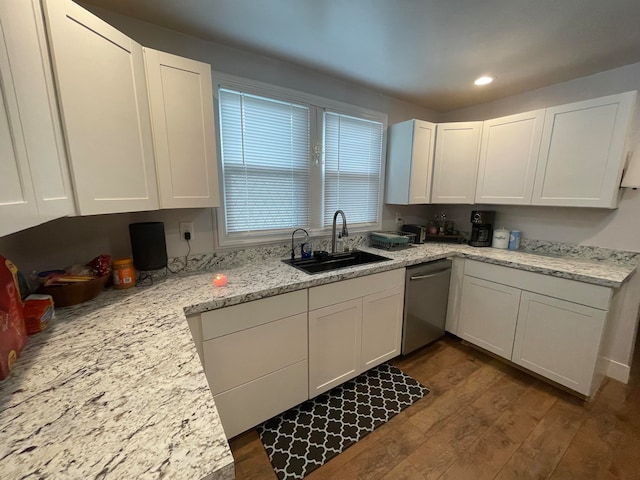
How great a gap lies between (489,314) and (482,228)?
0.85 metres

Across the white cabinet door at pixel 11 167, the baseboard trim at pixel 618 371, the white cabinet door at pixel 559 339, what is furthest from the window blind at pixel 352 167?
the baseboard trim at pixel 618 371

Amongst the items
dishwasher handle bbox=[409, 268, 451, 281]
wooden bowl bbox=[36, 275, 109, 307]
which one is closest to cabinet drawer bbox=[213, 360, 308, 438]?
wooden bowl bbox=[36, 275, 109, 307]

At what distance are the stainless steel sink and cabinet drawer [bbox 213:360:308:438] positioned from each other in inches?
27.3

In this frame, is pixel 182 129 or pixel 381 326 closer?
pixel 182 129

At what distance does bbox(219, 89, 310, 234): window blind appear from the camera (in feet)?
5.91

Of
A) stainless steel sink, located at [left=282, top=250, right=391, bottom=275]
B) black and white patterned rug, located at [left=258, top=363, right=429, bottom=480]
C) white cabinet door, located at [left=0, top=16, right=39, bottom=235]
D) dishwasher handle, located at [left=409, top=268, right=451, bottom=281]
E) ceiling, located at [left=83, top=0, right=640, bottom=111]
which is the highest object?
ceiling, located at [left=83, top=0, right=640, bottom=111]

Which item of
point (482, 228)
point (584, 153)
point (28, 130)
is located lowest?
point (482, 228)

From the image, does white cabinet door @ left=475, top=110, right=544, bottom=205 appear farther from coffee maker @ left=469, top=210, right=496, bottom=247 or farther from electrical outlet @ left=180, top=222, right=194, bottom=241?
A: electrical outlet @ left=180, top=222, right=194, bottom=241

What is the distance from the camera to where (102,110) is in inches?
41.7

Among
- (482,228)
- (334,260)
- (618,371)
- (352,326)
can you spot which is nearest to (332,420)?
(352,326)

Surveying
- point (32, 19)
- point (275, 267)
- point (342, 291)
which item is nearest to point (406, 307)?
point (342, 291)

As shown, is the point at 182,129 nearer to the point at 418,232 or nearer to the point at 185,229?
the point at 185,229

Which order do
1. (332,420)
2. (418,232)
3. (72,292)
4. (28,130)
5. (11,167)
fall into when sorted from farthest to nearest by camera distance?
(418,232), (332,420), (72,292), (28,130), (11,167)

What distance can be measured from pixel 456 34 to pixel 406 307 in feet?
6.16
